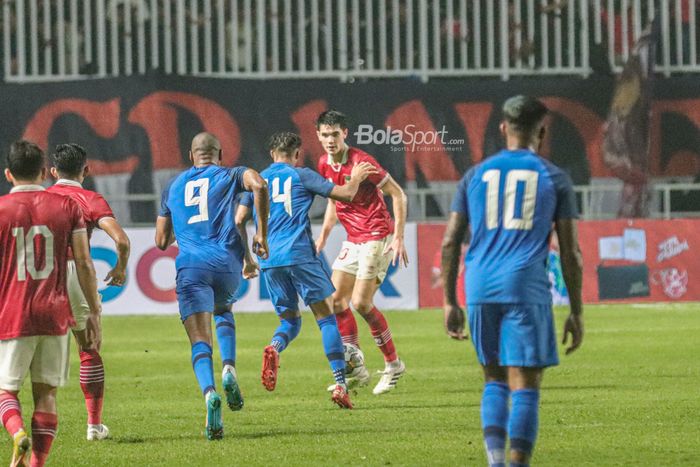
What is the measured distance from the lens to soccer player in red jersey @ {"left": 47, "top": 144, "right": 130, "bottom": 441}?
862cm

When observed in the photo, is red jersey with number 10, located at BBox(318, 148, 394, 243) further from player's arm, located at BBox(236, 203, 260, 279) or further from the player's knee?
player's arm, located at BBox(236, 203, 260, 279)

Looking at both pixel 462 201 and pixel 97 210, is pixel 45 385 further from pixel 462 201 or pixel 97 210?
pixel 462 201

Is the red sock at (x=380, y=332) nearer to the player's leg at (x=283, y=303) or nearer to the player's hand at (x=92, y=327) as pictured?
the player's leg at (x=283, y=303)

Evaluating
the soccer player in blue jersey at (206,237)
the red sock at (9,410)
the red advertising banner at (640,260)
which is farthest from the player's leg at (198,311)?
the red advertising banner at (640,260)

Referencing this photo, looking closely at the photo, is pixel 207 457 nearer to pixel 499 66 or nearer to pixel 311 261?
pixel 311 261

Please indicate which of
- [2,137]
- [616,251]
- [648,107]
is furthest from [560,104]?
[2,137]

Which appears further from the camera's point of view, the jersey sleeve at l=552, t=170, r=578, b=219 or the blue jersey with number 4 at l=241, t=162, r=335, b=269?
the blue jersey with number 4 at l=241, t=162, r=335, b=269

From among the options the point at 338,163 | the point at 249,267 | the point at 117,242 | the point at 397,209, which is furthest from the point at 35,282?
the point at 397,209

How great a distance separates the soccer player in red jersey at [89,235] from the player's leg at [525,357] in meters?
2.50

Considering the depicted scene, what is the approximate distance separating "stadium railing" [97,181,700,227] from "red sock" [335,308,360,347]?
11973 mm

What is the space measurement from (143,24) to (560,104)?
750 centimetres

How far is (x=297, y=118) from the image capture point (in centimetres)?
2497

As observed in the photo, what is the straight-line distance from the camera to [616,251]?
23.4m

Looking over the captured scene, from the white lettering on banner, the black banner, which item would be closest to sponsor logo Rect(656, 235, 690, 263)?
the black banner
